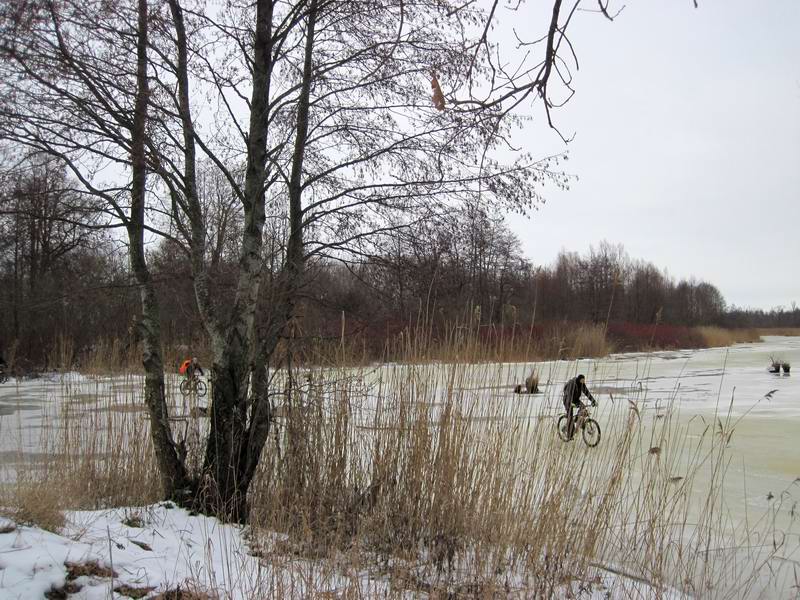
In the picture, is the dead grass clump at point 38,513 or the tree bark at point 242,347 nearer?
the dead grass clump at point 38,513

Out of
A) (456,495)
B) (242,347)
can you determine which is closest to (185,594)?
(456,495)

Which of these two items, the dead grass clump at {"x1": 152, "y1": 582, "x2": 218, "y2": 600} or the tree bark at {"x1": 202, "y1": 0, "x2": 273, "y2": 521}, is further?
the tree bark at {"x1": 202, "y1": 0, "x2": 273, "y2": 521}

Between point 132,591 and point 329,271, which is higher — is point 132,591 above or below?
below

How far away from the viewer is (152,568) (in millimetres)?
3070

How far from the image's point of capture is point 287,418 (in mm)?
4449

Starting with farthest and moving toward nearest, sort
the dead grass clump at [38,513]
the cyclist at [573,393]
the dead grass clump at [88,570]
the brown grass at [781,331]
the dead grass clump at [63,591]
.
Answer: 1. the brown grass at [781,331]
2. the cyclist at [573,393]
3. the dead grass clump at [38,513]
4. the dead grass clump at [88,570]
5. the dead grass clump at [63,591]

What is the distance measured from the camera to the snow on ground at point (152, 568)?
2551 millimetres

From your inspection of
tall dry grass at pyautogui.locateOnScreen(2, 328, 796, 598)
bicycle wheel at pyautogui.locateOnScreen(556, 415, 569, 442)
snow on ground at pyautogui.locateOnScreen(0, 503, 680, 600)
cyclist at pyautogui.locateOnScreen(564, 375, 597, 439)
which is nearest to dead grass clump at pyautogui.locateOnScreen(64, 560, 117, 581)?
snow on ground at pyautogui.locateOnScreen(0, 503, 680, 600)

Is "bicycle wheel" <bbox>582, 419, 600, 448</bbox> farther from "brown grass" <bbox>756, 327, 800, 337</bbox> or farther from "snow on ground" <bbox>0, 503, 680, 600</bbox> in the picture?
"brown grass" <bbox>756, 327, 800, 337</bbox>

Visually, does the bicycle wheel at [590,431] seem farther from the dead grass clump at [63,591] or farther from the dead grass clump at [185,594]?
the dead grass clump at [63,591]

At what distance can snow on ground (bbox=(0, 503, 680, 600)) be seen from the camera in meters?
2.55

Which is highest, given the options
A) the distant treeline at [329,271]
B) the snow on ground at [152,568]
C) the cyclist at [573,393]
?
the distant treeline at [329,271]

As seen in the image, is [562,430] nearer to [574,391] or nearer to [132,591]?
[574,391]

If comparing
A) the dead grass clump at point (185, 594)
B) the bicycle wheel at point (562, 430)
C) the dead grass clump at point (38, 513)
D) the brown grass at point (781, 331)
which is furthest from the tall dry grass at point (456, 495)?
the brown grass at point (781, 331)
